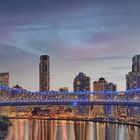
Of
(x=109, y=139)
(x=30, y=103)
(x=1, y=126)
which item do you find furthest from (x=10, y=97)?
(x=109, y=139)

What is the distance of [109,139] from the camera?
90188 mm

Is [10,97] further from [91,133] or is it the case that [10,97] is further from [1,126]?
[91,133]

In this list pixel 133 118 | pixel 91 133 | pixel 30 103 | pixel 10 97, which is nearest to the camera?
pixel 91 133

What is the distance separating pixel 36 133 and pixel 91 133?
9.33 m

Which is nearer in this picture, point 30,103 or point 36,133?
point 36,133

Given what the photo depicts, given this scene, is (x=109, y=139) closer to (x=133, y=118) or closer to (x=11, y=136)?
(x=11, y=136)

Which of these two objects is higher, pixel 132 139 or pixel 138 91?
pixel 138 91

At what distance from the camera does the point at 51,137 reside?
9369 cm

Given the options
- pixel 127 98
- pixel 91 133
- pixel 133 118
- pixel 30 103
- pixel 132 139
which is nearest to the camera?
pixel 132 139

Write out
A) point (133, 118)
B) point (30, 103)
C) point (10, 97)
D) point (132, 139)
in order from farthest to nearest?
point (133, 118)
point (10, 97)
point (30, 103)
point (132, 139)

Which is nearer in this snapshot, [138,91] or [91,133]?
[91,133]

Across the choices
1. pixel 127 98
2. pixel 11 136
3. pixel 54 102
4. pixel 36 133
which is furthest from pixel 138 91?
pixel 11 136

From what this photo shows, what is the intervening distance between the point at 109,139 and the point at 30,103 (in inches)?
1067

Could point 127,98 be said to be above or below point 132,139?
above
